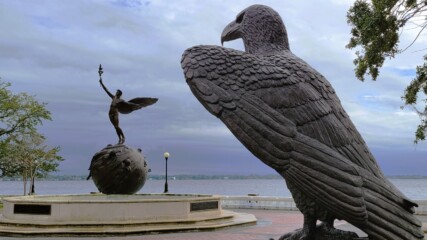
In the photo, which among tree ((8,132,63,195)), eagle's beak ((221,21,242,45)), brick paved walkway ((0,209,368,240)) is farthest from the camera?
tree ((8,132,63,195))

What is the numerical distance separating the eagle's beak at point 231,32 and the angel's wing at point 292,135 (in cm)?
56

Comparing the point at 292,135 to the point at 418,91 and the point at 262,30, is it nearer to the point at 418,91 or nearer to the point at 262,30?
the point at 262,30

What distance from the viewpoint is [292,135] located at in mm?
3365

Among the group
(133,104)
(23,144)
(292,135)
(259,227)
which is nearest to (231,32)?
(292,135)

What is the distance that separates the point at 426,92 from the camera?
11648 millimetres

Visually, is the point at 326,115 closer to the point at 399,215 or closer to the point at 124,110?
the point at 399,215

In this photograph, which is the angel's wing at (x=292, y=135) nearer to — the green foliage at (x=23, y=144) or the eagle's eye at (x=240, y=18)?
the eagle's eye at (x=240, y=18)

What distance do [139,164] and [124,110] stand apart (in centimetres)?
206

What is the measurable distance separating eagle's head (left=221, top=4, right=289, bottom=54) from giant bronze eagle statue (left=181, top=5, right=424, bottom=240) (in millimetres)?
201

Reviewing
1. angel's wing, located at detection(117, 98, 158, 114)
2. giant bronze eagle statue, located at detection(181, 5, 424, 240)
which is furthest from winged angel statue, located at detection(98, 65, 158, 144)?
giant bronze eagle statue, located at detection(181, 5, 424, 240)

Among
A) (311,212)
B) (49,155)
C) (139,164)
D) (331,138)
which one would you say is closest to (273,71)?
(331,138)

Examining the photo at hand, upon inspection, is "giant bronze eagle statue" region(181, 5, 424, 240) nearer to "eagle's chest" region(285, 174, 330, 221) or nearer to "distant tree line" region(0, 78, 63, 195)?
"eagle's chest" region(285, 174, 330, 221)

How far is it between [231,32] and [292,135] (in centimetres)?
132

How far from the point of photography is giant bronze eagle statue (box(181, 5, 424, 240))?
323 cm
